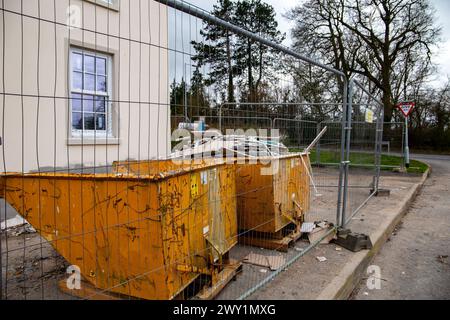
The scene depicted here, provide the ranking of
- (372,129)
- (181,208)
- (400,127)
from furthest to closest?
(400,127) → (372,129) → (181,208)

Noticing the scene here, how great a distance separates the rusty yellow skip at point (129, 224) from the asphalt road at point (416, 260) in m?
1.94

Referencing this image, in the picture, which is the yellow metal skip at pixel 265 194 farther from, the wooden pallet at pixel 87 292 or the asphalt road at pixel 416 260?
the wooden pallet at pixel 87 292

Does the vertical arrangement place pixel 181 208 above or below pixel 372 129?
below

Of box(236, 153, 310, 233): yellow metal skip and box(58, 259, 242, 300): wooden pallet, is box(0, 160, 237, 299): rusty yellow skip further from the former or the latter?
box(236, 153, 310, 233): yellow metal skip

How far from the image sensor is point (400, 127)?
1628 cm

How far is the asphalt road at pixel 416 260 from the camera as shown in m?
3.67

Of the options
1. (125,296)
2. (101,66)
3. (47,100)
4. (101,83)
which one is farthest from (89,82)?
(125,296)

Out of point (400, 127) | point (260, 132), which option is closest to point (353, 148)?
point (260, 132)

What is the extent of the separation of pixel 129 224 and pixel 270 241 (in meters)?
2.16

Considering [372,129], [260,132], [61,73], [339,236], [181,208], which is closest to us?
[181,208]

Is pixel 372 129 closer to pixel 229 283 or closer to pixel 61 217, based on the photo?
pixel 229 283

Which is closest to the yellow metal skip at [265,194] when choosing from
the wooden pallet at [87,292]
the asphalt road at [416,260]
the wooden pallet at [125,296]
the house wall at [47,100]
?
the wooden pallet at [125,296]
